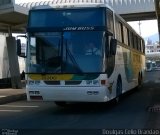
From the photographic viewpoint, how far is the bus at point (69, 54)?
15484mm

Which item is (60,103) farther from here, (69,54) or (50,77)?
(69,54)

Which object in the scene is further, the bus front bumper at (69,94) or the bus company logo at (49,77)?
the bus company logo at (49,77)

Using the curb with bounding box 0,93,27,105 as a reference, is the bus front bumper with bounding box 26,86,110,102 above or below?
above

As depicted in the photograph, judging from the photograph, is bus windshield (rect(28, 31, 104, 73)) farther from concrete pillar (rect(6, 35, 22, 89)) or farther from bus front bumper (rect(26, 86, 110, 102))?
concrete pillar (rect(6, 35, 22, 89))

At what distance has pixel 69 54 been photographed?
15.7 m

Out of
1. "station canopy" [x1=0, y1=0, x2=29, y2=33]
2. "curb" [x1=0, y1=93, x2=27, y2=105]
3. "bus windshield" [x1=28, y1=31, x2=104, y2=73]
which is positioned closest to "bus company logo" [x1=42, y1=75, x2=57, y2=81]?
"bus windshield" [x1=28, y1=31, x2=104, y2=73]

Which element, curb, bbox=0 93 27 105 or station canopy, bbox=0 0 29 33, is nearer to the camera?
curb, bbox=0 93 27 105

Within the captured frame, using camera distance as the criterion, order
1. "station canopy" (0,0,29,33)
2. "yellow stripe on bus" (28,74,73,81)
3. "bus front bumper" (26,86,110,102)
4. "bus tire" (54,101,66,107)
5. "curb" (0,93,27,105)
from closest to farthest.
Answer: "bus front bumper" (26,86,110,102)
"yellow stripe on bus" (28,74,73,81)
"bus tire" (54,101,66,107)
"curb" (0,93,27,105)
"station canopy" (0,0,29,33)

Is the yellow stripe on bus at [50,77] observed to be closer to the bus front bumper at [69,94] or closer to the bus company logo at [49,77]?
the bus company logo at [49,77]

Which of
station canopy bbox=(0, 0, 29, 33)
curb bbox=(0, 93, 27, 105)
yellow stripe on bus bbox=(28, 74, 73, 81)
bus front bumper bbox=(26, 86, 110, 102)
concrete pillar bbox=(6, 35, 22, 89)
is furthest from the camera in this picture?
concrete pillar bbox=(6, 35, 22, 89)

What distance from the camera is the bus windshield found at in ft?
51.1

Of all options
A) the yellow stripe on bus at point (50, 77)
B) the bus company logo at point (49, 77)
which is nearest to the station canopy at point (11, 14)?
the yellow stripe on bus at point (50, 77)

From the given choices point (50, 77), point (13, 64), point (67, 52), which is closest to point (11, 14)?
point (13, 64)

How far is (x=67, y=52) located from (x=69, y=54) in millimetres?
94
